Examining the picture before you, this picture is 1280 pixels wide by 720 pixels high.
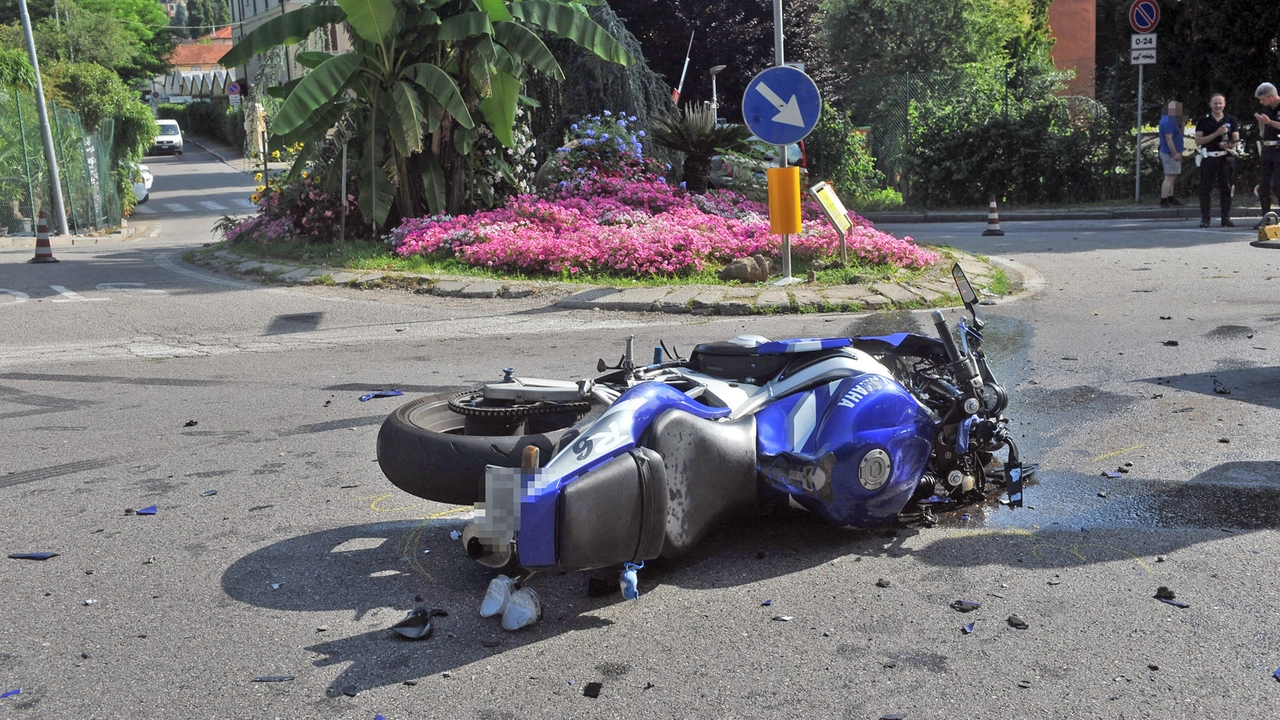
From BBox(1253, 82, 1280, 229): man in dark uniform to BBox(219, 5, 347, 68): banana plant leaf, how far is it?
466 inches

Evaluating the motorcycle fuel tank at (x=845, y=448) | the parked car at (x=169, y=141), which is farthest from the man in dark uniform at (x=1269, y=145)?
the parked car at (x=169, y=141)

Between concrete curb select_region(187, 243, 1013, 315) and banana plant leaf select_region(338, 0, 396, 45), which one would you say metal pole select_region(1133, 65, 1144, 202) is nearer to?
concrete curb select_region(187, 243, 1013, 315)

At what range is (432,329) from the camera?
10930 mm

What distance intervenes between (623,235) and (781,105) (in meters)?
2.92

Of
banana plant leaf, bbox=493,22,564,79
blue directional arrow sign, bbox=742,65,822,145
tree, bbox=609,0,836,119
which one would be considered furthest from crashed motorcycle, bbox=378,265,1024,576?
tree, bbox=609,0,836,119

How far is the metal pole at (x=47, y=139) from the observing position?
2277cm

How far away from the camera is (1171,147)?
68.5ft

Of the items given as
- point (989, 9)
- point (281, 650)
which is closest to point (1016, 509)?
point (281, 650)

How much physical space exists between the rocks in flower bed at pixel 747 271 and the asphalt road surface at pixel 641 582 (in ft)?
16.5

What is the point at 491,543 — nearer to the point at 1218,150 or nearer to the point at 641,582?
the point at 641,582

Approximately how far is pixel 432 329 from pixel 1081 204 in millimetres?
16169

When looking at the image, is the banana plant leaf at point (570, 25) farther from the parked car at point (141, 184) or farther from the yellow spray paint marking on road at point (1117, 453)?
the parked car at point (141, 184)

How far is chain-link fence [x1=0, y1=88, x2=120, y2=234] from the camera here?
2330 centimetres

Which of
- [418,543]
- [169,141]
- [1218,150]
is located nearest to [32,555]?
[418,543]
